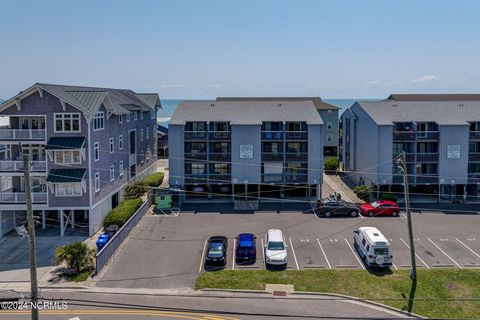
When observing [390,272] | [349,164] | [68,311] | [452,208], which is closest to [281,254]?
[390,272]

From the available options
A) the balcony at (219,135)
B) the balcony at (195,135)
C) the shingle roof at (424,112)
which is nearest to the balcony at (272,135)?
the balcony at (219,135)

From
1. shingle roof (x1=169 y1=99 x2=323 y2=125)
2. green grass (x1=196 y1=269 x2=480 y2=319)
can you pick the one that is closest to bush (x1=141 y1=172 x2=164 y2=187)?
shingle roof (x1=169 y1=99 x2=323 y2=125)

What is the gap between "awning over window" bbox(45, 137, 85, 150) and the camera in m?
34.8

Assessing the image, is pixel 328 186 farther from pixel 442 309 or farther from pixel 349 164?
pixel 442 309

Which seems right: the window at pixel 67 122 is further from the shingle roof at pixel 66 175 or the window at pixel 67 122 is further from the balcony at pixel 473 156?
the balcony at pixel 473 156

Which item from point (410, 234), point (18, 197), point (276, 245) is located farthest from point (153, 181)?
point (410, 234)

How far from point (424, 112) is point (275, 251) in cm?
2746

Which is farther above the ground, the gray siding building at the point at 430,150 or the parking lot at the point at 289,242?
the gray siding building at the point at 430,150

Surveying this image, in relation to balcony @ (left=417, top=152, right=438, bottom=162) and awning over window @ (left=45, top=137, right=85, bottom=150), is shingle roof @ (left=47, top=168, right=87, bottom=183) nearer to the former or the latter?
awning over window @ (left=45, top=137, right=85, bottom=150)

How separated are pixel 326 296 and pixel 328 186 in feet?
95.2

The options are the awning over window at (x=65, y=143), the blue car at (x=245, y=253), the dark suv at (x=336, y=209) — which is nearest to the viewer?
the blue car at (x=245, y=253)

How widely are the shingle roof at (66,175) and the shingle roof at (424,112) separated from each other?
95.9 ft

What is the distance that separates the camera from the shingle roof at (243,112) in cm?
4644

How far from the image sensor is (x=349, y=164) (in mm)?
59062
